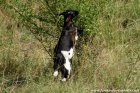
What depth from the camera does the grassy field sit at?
7.29m

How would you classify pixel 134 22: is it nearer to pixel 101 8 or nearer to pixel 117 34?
pixel 117 34

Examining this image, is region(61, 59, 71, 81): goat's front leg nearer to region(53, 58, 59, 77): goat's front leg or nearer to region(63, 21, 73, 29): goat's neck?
region(53, 58, 59, 77): goat's front leg

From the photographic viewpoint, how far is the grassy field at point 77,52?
7.29m

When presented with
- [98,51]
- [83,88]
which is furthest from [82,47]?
[83,88]

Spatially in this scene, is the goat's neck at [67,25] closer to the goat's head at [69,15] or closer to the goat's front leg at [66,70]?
the goat's head at [69,15]

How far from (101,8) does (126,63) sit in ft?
3.43

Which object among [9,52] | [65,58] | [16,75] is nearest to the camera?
[65,58]

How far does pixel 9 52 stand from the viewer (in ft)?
29.4

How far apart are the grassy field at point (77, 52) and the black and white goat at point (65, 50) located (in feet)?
0.64

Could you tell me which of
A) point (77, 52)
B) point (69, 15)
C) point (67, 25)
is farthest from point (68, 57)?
point (77, 52)

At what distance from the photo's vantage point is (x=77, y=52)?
855cm

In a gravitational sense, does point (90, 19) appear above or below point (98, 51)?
above

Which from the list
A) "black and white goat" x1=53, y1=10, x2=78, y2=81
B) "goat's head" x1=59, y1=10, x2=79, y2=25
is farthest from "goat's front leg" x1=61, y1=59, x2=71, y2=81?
"goat's head" x1=59, y1=10, x2=79, y2=25

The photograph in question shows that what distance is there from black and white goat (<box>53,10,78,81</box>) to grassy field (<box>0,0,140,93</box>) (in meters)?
0.20
